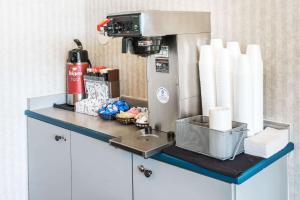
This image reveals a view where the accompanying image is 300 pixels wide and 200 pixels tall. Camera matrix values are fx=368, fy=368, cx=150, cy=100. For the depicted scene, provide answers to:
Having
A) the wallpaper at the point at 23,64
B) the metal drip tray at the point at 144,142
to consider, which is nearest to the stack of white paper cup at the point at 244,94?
the metal drip tray at the point at 144,142

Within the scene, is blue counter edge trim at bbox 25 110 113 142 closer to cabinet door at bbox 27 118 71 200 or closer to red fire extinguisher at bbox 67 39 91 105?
cabinet door at bbox 27 118 71 200

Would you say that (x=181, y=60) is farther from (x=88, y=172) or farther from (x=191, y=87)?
(x=88, y=172)

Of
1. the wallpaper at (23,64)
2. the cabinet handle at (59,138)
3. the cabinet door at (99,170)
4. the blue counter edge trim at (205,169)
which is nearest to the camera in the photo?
the blue counter edge trim at (205,169)

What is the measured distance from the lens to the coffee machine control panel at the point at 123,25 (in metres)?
1.52

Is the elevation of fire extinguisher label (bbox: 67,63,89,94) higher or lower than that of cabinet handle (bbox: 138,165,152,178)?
higher

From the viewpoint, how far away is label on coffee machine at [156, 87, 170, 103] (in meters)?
1.73

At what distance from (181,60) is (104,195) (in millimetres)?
795

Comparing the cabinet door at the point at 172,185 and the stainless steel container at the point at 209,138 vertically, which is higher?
the stainless steel container at the point at 209,138

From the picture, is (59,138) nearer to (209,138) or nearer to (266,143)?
(209,138)

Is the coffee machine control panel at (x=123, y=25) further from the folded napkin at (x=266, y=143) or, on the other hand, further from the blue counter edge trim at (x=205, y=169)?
the folded napkin at (x=266, y=143)

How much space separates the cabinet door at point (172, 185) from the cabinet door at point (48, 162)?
63cm

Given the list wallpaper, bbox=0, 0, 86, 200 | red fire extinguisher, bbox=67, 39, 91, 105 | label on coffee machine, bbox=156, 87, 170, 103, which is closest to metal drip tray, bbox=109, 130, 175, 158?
label on coffee machine, bbox=156, 87, 170, 103

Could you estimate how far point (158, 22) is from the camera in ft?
5.09

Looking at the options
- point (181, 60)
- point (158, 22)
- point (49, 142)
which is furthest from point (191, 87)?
point (49, 142)
